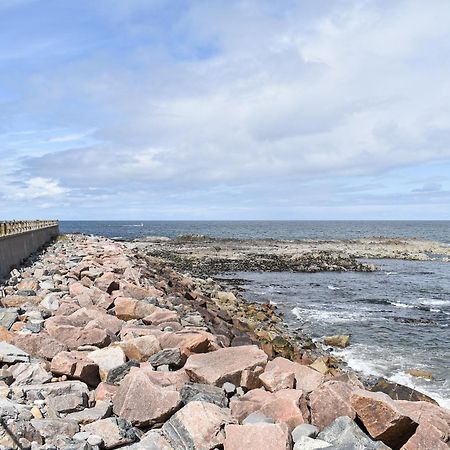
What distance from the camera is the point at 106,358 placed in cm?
671

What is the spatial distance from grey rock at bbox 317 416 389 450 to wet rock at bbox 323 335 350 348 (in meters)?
10.9

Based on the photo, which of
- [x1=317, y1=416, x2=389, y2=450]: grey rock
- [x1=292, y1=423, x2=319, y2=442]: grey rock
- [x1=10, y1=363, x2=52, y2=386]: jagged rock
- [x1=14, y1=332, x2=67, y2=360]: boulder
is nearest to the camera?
[x1=317, y1=416, x2=389, y2=450]: grey rock

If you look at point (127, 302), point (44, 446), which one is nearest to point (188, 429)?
point (44, 446)

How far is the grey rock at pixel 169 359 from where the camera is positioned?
6778 mm

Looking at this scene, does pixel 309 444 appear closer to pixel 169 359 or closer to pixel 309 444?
pixel 309 444

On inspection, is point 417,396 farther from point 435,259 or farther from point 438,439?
point 435,259

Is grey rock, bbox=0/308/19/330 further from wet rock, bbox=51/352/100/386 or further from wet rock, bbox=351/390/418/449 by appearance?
wet rock, bbox=351/390/418/449

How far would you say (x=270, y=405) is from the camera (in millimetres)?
5281

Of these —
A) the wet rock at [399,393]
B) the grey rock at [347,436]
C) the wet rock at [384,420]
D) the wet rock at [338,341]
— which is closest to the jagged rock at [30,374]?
the grey rock at [347,436]

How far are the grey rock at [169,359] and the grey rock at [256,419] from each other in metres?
1.90

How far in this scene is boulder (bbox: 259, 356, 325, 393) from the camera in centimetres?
598

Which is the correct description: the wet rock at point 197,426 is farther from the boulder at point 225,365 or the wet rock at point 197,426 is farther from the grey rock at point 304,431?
the boulder at point 225,365

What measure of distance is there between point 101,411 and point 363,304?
19697 mm

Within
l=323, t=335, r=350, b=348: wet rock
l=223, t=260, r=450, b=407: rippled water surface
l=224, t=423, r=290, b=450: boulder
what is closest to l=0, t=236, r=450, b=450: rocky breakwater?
l=224, t=423, r=290, b=450: boulder
